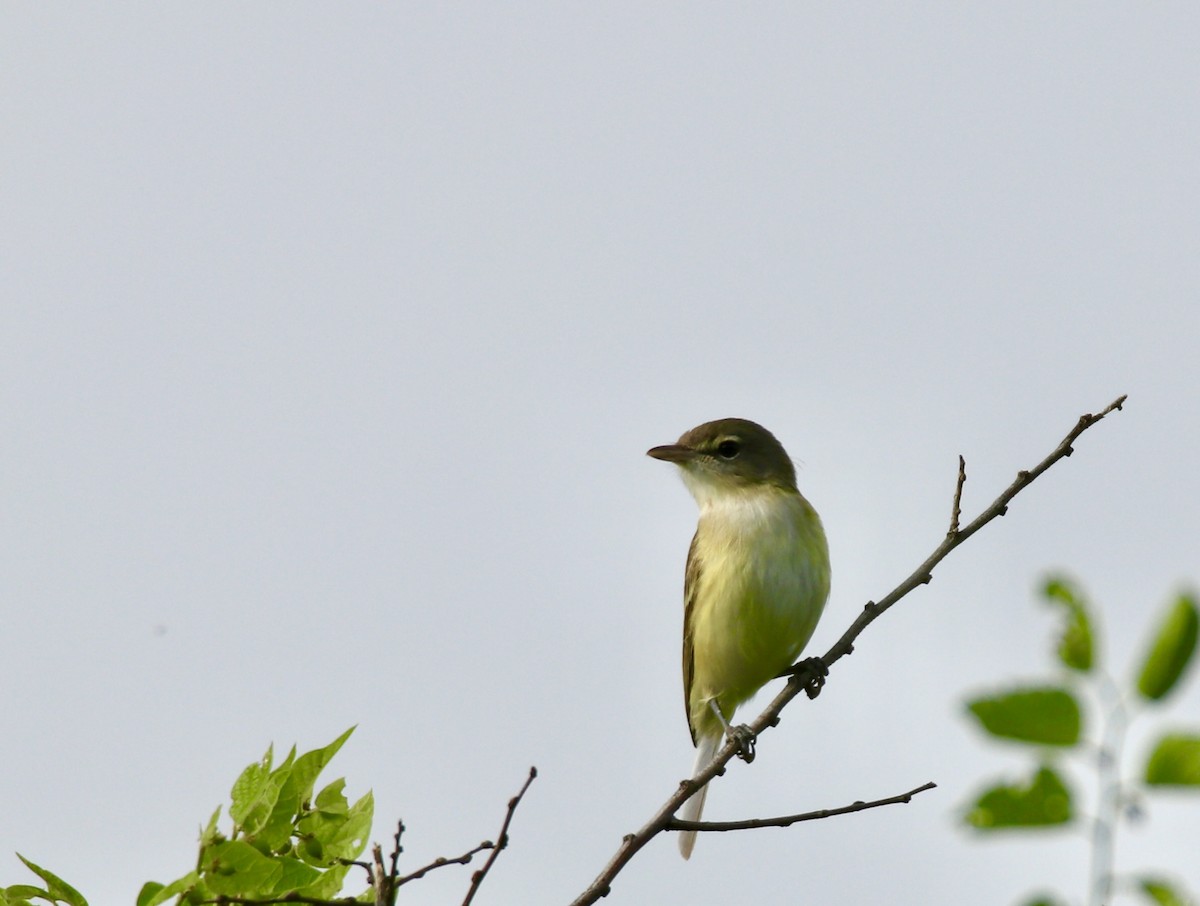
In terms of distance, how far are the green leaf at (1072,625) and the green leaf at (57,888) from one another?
123 inches

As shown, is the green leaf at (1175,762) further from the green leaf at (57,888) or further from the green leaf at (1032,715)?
the green leaf at (57,888)

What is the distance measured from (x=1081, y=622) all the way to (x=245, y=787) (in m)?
2.98

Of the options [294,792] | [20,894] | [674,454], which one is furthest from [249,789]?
[674,454]

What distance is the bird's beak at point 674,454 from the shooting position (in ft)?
29.5

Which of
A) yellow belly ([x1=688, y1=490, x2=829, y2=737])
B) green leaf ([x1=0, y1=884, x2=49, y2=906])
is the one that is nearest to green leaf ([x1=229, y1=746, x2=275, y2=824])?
green leaf ([x1=0, y1=884, x2=49, y2=906])

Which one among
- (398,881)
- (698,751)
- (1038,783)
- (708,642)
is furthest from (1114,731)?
(698,751)

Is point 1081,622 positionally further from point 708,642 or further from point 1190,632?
point 708,642

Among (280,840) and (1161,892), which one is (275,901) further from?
(1161,892)

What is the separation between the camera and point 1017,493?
228 inches

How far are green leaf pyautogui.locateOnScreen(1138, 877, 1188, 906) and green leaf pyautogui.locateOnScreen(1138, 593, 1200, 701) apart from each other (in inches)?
9.3

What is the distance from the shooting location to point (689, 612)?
833 centimetres

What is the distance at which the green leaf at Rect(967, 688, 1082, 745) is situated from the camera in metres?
1.45

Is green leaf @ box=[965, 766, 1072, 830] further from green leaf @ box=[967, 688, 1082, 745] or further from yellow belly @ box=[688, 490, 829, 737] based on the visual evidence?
yellow belly @ box=[688, 490, 829, 737]

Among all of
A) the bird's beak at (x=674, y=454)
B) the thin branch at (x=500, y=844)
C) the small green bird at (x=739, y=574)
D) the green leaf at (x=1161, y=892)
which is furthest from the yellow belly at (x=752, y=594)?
the green leaf at (x=1161, y=892)
